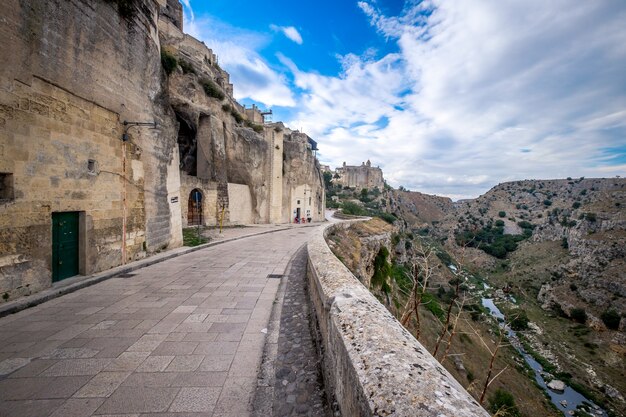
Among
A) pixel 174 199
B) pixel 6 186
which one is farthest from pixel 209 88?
pixel 6 186

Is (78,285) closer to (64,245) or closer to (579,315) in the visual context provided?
(64,245)

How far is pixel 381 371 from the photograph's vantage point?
5.08ft

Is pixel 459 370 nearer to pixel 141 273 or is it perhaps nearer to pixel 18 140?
pixel 141 273

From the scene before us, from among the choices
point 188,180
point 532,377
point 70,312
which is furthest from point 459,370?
point 188,180

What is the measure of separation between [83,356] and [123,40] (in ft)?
27.3

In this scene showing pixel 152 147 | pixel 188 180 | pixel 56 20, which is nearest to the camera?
pixel 56 20

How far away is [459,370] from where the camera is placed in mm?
18344

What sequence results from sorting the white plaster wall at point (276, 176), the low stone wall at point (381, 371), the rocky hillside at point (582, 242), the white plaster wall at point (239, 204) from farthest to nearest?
the rocky hillside at point (582, 242), the white plaster wall at point (276, 176), the white plaster wall at point (239, 204), the low stone wall at point (381, 371)

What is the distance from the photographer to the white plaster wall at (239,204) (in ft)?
73.5

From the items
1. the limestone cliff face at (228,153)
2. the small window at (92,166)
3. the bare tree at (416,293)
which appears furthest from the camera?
the limestone cliff face at (228,153)

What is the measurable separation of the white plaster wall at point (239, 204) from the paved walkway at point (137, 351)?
16630 millimetres

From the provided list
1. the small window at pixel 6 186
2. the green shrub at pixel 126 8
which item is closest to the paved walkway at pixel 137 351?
the small window at pixel 6 186

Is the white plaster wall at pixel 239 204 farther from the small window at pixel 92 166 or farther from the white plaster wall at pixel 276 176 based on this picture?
the small window at pixel 92 166

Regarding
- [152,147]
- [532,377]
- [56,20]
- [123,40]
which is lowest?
[532,377]
